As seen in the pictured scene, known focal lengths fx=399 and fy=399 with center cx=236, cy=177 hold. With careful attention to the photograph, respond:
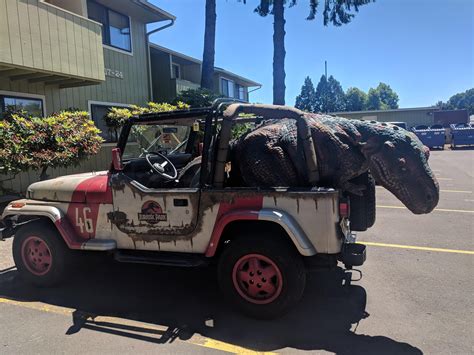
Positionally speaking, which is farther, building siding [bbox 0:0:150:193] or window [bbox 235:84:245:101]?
window [bbox 235:84:245:101]

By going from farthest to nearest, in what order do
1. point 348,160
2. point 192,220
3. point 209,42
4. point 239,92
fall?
point 239,92
point 209,42
point 192,220
point 348,160

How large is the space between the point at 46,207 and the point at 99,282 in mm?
1039

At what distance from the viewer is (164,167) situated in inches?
181

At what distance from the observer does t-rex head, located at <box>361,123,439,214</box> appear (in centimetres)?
360

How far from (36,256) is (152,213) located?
62.3 inches

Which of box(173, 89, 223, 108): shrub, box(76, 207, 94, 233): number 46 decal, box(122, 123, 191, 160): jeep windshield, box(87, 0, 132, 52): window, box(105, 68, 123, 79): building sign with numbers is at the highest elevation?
box(87, 0, 132, 52): window

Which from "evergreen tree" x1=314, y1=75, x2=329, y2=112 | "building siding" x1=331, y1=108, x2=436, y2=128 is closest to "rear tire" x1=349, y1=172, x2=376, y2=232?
"building siding" x1=331, y1=108, x2=436, y2=128

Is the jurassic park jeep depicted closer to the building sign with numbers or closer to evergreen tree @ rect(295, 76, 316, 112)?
the building sign with numbers

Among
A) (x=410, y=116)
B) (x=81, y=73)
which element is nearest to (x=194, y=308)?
(x=81, y=73)

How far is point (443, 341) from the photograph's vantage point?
10.4 ft

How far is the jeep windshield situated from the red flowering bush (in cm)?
388

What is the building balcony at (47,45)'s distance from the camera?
8.29 meters

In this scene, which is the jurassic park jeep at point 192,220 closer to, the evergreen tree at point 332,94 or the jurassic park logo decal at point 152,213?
the jurassic park logo decal at point 152,213

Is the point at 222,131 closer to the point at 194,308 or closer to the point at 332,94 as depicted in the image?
the point at 194,308
